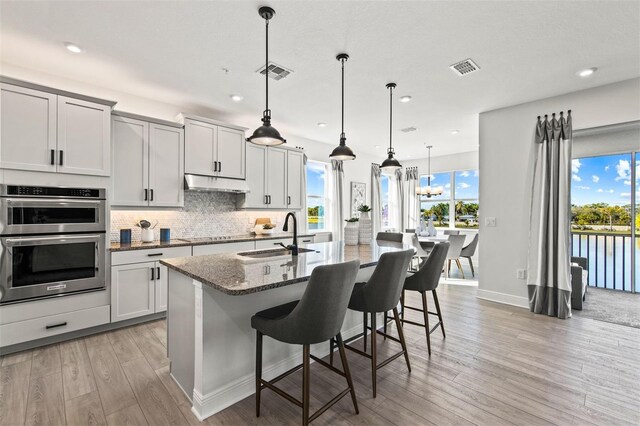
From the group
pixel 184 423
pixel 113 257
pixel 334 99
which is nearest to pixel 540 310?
pixel 334 99

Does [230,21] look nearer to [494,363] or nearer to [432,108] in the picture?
[432,108]

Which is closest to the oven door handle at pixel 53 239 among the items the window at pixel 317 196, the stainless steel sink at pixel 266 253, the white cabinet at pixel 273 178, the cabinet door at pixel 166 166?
the cabinet door at pixel 166 166

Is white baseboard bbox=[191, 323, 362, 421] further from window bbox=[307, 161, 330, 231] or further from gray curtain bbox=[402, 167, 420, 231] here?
gray curtain bbox=[402, 167, 420, 231]

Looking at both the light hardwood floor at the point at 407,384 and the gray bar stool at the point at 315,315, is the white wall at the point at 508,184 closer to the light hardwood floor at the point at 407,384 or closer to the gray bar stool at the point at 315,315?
the light hardwood floor at the point at 407,384

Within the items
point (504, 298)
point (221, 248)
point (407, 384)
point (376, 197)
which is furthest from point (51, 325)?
point (376, 197)

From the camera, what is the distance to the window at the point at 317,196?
641 centimetres

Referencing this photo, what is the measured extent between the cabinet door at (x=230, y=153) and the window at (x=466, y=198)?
5856mm

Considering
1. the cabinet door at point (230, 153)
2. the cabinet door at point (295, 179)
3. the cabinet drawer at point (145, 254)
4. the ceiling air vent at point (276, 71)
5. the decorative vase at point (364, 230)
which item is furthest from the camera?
the decorative vase at point (364, 230)

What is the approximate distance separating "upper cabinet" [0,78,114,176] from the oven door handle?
2.17 feet

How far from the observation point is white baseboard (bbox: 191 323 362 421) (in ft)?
6.19

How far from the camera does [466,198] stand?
7.74 metres

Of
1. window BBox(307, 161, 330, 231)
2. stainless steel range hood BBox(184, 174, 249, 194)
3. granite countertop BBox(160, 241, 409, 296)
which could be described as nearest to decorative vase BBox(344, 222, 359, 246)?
window BBox(307, 161, 330, 231)

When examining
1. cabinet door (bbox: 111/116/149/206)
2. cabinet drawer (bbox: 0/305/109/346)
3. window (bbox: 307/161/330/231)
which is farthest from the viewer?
window (bbox: 307/161/330/231)

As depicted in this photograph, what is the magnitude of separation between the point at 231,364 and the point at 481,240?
13.4 ft
